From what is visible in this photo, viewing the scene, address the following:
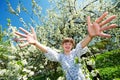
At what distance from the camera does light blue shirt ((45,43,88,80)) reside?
4844 millimetres

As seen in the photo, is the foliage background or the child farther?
the foliage background

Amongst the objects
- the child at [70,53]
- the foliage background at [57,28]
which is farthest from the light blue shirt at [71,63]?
the foliage background at [57,28]

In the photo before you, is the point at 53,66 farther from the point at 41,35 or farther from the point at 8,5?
the point at 8,5

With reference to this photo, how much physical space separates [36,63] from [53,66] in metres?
0.85

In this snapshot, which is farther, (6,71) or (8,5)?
(8,5)

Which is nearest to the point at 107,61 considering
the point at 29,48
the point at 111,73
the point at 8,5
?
the point at 111,73

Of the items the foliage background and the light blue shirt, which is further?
the foliage background

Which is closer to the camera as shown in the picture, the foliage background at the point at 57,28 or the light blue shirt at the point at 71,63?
the light blue shirt at the point at 71,63

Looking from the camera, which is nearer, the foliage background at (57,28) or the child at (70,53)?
the child at (70,53)

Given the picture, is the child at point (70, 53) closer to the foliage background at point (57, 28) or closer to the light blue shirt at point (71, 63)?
the light blue shirt at point (71, 63)

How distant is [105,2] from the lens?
12.7 meters

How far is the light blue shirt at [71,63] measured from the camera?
484 centimetres

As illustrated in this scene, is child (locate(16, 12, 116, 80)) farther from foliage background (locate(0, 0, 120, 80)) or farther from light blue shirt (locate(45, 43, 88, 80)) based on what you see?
foliage background (locate(0, 0, 120, 80))

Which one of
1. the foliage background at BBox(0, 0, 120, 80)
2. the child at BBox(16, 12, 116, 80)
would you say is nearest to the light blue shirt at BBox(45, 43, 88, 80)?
the child at BBox(16, 12, 116, 80)
